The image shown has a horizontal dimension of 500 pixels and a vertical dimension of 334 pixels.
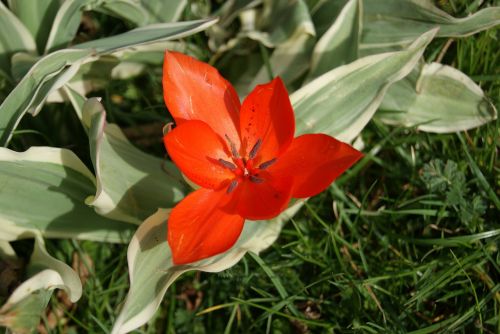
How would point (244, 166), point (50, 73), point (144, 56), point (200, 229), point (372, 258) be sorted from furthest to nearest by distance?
point (144, 56) < point (372, 258) < point (50, 73) < point (244, 166) < point (200, 229)

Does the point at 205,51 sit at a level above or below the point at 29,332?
above

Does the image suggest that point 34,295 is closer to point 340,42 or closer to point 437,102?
point 340,42

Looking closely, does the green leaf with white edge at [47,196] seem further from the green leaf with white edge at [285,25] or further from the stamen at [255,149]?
the green leaf with white edge at [285,25]

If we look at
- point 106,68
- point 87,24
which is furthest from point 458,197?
point 87,24

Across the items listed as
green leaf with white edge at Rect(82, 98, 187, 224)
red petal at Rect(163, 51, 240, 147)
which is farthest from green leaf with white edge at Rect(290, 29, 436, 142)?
green leaf with white edge at Rect(82, 98, 187, 224)

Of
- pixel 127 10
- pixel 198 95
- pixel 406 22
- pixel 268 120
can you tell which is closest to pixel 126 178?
pixel 198 95

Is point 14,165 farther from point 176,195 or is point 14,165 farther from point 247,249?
point 247,249
